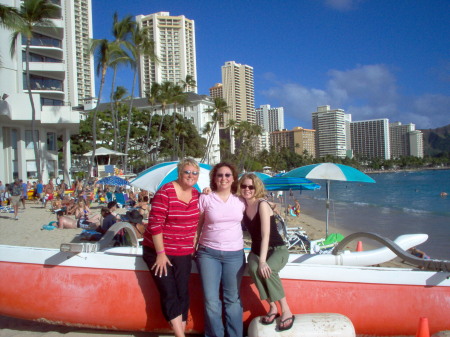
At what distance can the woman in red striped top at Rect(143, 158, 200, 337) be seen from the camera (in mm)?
2891

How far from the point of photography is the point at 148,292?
321 centimetres

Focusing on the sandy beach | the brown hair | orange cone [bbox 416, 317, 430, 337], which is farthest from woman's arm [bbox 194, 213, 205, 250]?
orange cone [bbox 416, 317, 430, 337]

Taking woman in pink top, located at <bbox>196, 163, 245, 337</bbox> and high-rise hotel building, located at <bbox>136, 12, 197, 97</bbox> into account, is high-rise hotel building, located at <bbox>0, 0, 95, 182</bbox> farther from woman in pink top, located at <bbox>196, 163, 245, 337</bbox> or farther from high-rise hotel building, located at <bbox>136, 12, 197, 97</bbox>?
high-rise hotel building, located at <bbox>136, 12, 197, 97</bbox>

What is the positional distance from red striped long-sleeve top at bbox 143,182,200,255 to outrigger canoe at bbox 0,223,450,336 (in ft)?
1.29

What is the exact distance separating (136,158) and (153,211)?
47.9 meters

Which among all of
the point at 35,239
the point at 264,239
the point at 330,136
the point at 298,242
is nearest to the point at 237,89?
the point at 330,136

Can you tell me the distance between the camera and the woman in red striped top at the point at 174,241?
2891 millimetres

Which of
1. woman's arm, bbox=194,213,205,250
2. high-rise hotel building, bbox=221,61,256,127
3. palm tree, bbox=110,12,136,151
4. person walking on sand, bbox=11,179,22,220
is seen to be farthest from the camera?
high-rise hotel building, bbox=221,61,256,127

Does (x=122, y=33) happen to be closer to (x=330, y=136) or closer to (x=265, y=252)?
(x=265, y=252)

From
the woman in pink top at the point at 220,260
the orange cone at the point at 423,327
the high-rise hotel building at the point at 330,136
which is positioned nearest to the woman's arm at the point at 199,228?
the woman in pink top at the point at 220,260

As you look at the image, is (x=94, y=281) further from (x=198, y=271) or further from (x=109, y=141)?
(x=109, y=141)

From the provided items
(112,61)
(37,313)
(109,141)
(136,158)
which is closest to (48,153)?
(112,61)

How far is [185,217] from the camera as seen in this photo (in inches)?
116

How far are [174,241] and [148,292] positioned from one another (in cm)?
61
